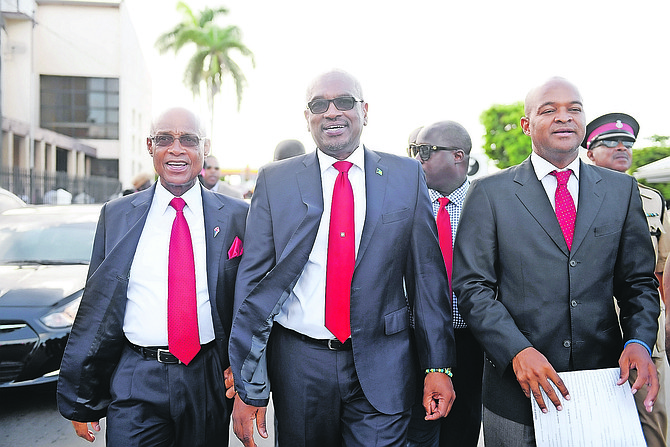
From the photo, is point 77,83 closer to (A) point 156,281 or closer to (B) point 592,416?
(A) point 156,281

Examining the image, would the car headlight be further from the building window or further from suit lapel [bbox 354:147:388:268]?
the building window

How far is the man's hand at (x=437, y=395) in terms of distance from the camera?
98.3 inches

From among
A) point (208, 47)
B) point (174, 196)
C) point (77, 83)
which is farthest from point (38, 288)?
point (77, 83)

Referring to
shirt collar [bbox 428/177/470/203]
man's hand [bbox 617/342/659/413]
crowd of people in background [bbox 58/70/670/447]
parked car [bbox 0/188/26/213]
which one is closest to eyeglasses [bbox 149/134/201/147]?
crowd of people in background [bbox 58/70/670/447]

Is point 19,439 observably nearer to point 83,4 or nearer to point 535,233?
point 535,233

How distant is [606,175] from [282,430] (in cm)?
188

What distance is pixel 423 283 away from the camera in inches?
102

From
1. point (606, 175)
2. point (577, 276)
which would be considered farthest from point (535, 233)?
point (606, 175)

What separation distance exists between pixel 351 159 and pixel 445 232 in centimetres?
109

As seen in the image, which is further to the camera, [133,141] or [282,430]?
[133,141]

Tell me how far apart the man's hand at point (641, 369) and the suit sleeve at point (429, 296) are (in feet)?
2.26

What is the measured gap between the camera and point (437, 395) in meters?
2.51

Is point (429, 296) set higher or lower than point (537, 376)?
higher

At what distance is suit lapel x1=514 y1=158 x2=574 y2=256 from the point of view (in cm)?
243
